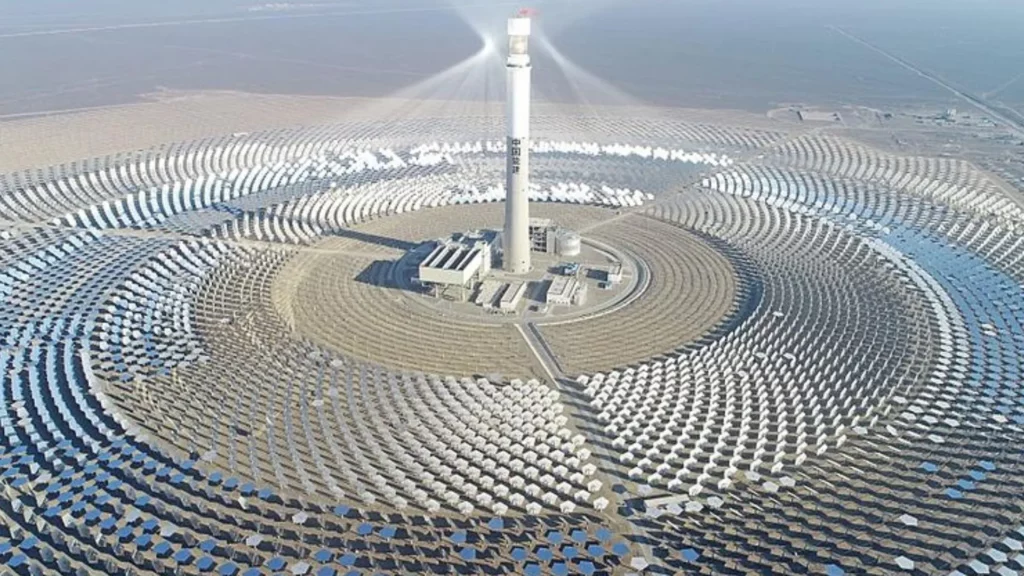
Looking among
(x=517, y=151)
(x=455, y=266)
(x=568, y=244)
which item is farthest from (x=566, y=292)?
(x=517, y=151)

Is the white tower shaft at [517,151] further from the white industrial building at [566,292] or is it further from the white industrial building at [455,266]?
the white industrial building at [566,292]

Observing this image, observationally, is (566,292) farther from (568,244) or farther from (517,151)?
(517,151)

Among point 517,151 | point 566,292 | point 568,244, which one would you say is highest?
point 517,151

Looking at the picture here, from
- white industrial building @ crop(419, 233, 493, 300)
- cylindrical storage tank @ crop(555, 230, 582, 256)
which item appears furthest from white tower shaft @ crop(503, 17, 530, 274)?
cylindrical storage tank @ crop(555, 230, 582, 256)

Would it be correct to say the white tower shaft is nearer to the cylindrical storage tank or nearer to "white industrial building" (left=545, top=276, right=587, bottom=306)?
the cylindrical storage tank

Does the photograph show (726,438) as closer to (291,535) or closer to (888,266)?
(291,535)

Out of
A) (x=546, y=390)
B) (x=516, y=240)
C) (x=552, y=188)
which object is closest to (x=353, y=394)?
(x=546, y=390)
